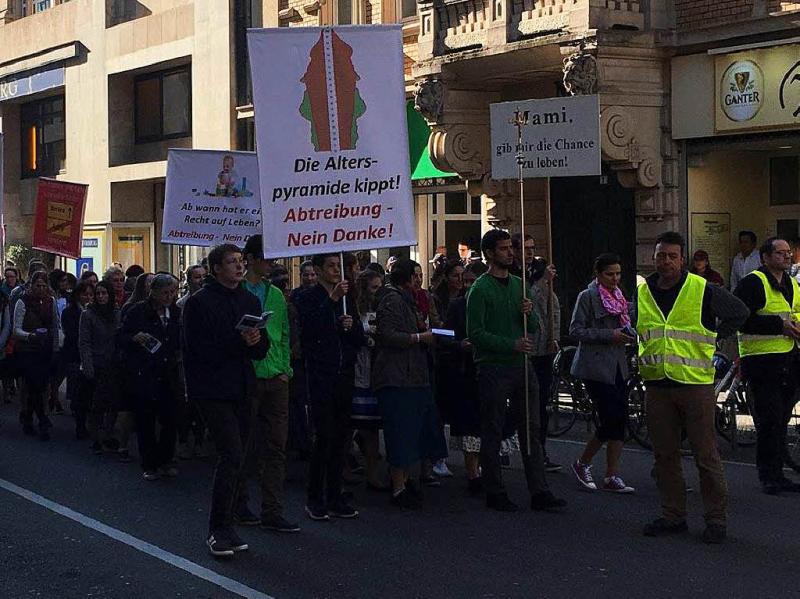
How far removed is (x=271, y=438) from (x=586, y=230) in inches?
498

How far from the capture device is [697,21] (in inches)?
741

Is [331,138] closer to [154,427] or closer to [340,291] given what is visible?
[340,291]

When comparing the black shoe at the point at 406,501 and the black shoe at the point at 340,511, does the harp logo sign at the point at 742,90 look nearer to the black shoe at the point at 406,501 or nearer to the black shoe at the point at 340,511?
the black shoe at the point at 406,501

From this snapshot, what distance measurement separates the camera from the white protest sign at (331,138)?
9.94 m

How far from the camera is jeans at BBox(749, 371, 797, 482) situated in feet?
35.8

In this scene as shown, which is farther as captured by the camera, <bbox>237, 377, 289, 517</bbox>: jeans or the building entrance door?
the building entrance door

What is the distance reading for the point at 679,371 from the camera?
9.08m

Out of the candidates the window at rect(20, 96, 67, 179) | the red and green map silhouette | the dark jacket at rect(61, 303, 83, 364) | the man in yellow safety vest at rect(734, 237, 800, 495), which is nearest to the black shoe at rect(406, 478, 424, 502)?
the red and green map silhouette

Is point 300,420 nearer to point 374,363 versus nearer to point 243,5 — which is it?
point 374,363

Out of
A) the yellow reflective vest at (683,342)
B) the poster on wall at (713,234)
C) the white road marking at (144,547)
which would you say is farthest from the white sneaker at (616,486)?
the poster on wall at (713,234)

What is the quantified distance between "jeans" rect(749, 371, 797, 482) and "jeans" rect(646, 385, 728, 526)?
184 centimetres

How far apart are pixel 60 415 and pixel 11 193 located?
25260 millimetres

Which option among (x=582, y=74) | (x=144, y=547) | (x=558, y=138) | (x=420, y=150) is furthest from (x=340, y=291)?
(x=420, y=150)

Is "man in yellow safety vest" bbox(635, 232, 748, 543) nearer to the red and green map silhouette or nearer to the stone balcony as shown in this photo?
the red and green map silhouette
